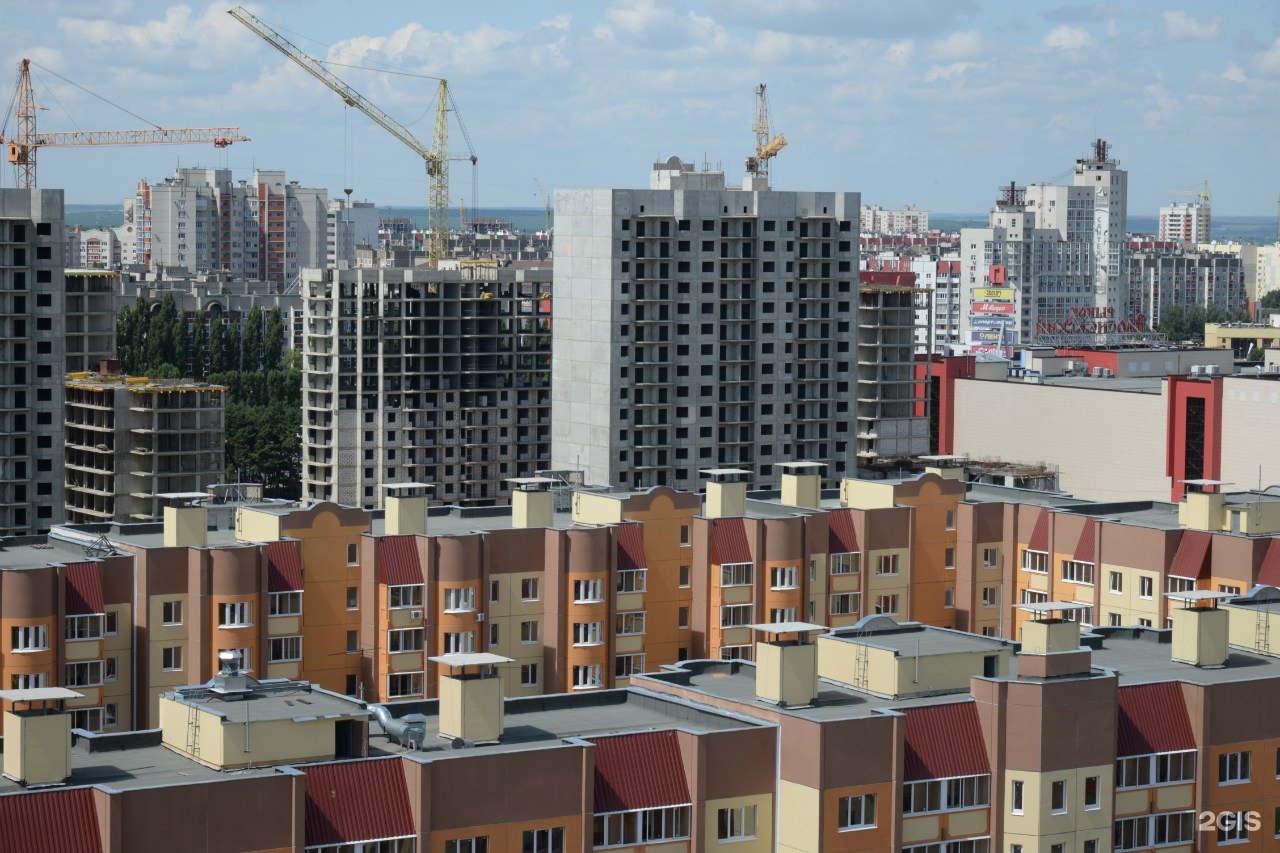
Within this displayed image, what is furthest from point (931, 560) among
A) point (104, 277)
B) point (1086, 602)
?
point (104, 277)

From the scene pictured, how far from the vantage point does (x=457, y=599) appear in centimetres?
7631

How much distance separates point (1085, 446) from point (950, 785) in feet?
356

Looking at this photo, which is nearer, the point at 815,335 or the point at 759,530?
the point at 759,530

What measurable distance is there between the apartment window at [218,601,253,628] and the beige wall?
86.5m

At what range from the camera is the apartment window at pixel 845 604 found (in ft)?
275

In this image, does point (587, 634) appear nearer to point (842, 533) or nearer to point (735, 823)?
point (842, 533)

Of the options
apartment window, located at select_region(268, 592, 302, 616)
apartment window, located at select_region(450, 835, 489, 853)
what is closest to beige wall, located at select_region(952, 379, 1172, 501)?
apartment window, located at select_region(268, 592, 302, 616)

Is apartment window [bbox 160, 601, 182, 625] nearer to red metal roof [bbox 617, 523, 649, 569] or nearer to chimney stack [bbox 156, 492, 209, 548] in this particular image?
chimney stack [bbox 156, 492, 209, 548]

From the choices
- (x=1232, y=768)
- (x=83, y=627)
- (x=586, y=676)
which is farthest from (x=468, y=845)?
(x=586, y=676)

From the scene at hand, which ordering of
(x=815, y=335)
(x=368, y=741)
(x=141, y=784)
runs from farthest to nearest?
(x=815, y=335)
(x=368, y=741)
(x=141, y=784)

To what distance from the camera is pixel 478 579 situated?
252 ft

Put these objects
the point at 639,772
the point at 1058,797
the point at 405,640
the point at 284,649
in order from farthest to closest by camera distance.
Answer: the point at 405,640, the point at 284,649, the point at 1058,797, the point at 639,772

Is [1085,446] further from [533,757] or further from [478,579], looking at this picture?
[533,757]

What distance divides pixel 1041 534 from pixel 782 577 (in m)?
11.2
